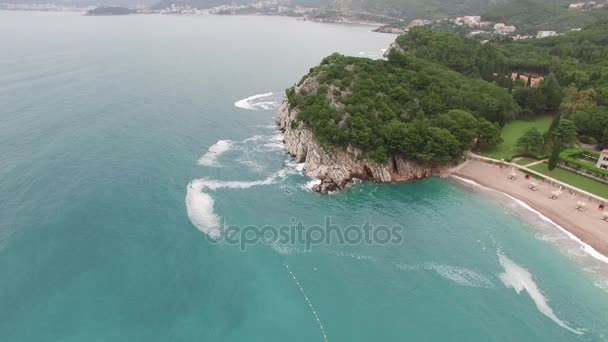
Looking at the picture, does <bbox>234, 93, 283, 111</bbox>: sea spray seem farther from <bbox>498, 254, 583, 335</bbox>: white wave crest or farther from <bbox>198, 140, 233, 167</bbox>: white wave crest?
<bbox>498, 254, 583, 335</bbox>: white wave crest

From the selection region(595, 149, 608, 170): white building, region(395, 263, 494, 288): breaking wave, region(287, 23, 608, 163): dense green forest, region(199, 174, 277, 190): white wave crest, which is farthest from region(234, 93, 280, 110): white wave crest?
region(595, 149, 608, 170): white building

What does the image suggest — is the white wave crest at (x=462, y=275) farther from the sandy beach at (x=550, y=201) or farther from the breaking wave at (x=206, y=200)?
the breaking wave at (x=206, y=200)

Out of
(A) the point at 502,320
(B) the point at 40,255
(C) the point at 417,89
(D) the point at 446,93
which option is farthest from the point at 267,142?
(A) the point at 502,320

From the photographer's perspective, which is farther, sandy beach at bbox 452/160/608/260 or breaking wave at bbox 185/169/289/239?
breaking wave at bbox 185/169/289/239

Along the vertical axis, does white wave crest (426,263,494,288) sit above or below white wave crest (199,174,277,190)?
below

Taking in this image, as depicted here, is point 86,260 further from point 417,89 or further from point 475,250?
point 417,89

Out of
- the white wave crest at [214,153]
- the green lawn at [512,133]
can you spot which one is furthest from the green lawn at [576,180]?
the white wave crest at [214,153]
